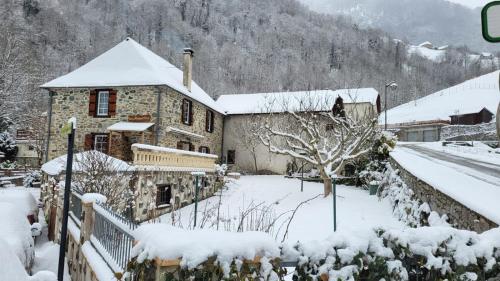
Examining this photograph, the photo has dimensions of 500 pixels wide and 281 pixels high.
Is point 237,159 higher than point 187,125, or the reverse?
point 187,125

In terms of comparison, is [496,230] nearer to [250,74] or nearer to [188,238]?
[188,238]

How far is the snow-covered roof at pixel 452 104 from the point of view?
5026 centimetres

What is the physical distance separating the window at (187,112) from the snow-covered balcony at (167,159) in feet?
11.0

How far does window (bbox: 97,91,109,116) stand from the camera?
64.1 ft

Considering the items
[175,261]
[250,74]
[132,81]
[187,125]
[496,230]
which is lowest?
[175,261]

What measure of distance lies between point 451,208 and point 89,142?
17673 millimetres

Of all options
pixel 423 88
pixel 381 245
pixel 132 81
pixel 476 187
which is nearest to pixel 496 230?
pixel 381 245

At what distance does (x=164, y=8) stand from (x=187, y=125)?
257 ft

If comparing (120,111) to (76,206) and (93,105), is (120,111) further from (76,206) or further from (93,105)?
(76,206)

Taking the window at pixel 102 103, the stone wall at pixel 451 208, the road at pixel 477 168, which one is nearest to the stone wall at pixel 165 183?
the window at pixel 102 103

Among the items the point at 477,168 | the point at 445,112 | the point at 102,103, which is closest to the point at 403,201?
the point at 477,168

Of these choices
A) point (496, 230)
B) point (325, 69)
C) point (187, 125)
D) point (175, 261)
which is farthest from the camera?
point (325, 69)

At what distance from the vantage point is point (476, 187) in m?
7.33

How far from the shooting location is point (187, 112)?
2177 cm
